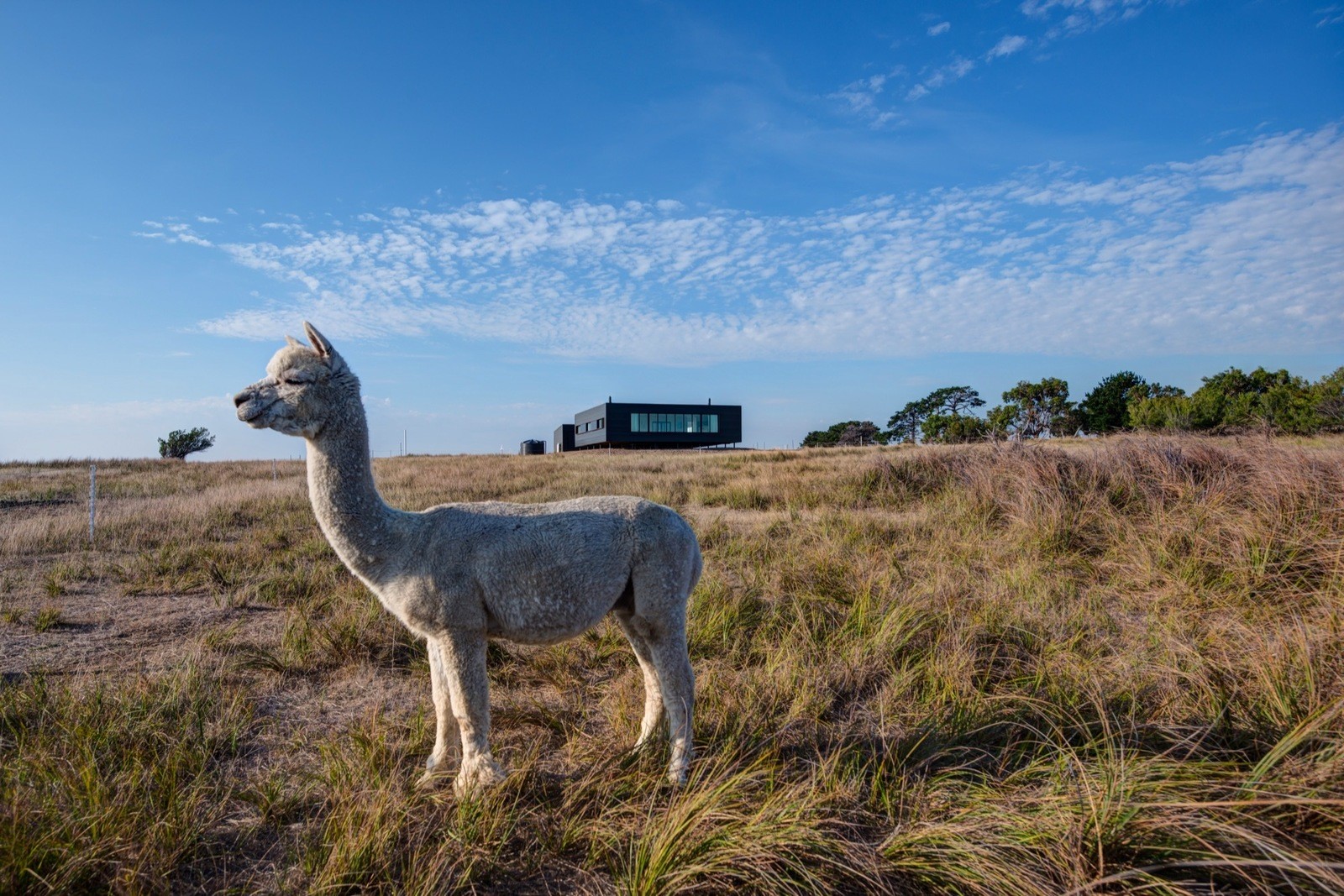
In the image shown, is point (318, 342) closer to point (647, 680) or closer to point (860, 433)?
point (647, 680)

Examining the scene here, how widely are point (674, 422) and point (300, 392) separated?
5848 cm

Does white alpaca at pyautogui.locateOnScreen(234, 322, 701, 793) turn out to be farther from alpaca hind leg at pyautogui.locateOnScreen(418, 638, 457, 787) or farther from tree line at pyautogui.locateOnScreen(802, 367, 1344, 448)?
tree line at pyautogui.locateOnScreen(802, 367, 1344, 448)

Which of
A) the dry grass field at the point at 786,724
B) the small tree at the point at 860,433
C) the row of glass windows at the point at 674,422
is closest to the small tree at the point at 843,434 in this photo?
the small tree at the point at 860,433

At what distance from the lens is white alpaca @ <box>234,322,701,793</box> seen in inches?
117

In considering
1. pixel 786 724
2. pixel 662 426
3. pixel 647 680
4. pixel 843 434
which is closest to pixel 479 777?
pixel 647 680

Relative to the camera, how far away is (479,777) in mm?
3072

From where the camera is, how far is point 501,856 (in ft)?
9.06

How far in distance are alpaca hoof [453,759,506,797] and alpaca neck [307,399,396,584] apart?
1020 millimetres

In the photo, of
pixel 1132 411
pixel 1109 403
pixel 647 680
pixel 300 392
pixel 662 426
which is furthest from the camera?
pixel 662 426

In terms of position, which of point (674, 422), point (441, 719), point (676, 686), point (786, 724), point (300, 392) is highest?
point (674, 422)

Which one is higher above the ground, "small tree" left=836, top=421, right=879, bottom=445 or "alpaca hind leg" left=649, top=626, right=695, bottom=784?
"small tree" left=836, top=421, right=879, bottom=445

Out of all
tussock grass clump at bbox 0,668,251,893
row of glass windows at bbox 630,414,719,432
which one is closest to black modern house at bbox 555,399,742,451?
row of glass windows at bbox 630,414,719,432

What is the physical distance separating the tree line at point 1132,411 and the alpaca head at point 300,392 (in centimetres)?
1327

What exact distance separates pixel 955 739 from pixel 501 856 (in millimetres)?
2475
